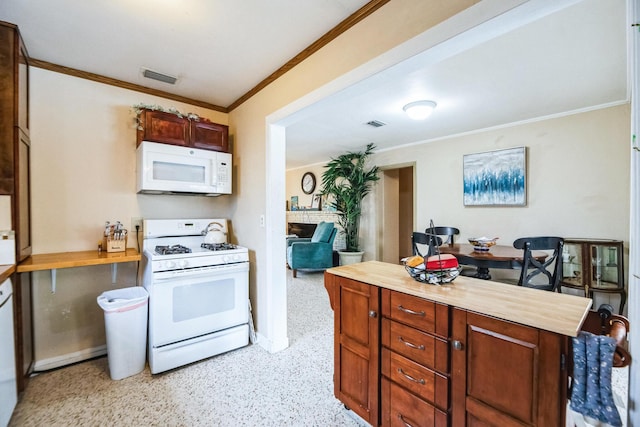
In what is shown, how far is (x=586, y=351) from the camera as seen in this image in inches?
34.2

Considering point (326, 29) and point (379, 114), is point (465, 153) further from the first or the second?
point (326, 29)

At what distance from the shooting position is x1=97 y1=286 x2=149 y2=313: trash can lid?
2.02 metres

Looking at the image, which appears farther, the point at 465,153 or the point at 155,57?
the point at 465,153

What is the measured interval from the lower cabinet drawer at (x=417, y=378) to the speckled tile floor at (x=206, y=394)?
52 cm

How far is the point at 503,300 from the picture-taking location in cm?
117

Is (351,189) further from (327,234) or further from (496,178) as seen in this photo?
(496,178)

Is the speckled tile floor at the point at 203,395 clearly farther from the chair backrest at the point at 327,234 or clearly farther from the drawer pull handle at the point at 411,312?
the chair backrest at the point at 327,234

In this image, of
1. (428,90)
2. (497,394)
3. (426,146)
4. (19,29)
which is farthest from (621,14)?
(19,29)

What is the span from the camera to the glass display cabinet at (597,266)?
292 cm

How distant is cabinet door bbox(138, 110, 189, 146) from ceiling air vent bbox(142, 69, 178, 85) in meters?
0.32

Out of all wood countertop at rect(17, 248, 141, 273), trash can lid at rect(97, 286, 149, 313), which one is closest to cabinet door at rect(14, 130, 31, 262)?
wood countertop at rect(17, 248, 141, 273)

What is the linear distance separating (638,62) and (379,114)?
2.61 meters

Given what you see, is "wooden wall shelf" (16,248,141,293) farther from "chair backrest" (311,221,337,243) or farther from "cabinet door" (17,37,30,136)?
"chair backrest" (311,221,337,243)

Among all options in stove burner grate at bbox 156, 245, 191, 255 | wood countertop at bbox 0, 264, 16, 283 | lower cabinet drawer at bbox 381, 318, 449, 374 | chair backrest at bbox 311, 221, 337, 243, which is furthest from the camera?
chair backrest at bbox 311, 221, 337, 243
